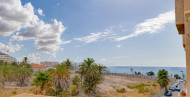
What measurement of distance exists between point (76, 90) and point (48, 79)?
9177 millimetres

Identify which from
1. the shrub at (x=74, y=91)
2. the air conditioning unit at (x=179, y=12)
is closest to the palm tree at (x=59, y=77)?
the shrub at (x=74, y=91)

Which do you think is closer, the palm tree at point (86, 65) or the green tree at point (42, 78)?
the green tree at point (42, 78)

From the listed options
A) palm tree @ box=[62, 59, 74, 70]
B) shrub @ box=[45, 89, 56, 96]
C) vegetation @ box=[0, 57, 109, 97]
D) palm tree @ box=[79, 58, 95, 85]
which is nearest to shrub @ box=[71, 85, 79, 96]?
vegetation @ box=[0, 57, 109, 97]

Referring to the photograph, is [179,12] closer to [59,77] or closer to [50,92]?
[59,77]

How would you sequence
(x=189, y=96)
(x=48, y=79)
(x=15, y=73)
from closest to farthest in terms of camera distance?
(x=189, y=96), (x=48, y=79), (x=15, y=73)

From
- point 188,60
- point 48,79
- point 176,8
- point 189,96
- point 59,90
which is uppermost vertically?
point 176,8

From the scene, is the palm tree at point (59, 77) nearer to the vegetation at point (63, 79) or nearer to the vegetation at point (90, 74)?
the vegetation at point (63, 79)

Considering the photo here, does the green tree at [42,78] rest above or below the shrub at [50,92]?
above

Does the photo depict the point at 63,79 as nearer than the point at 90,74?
Yes

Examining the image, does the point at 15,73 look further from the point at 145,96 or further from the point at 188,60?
the point at 188,60

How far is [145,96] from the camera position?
101 ft

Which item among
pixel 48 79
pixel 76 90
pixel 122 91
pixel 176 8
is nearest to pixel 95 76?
pixel 76 90

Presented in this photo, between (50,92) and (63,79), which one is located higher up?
(63,79)

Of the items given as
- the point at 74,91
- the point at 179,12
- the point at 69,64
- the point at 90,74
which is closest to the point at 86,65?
the point at 90,74
